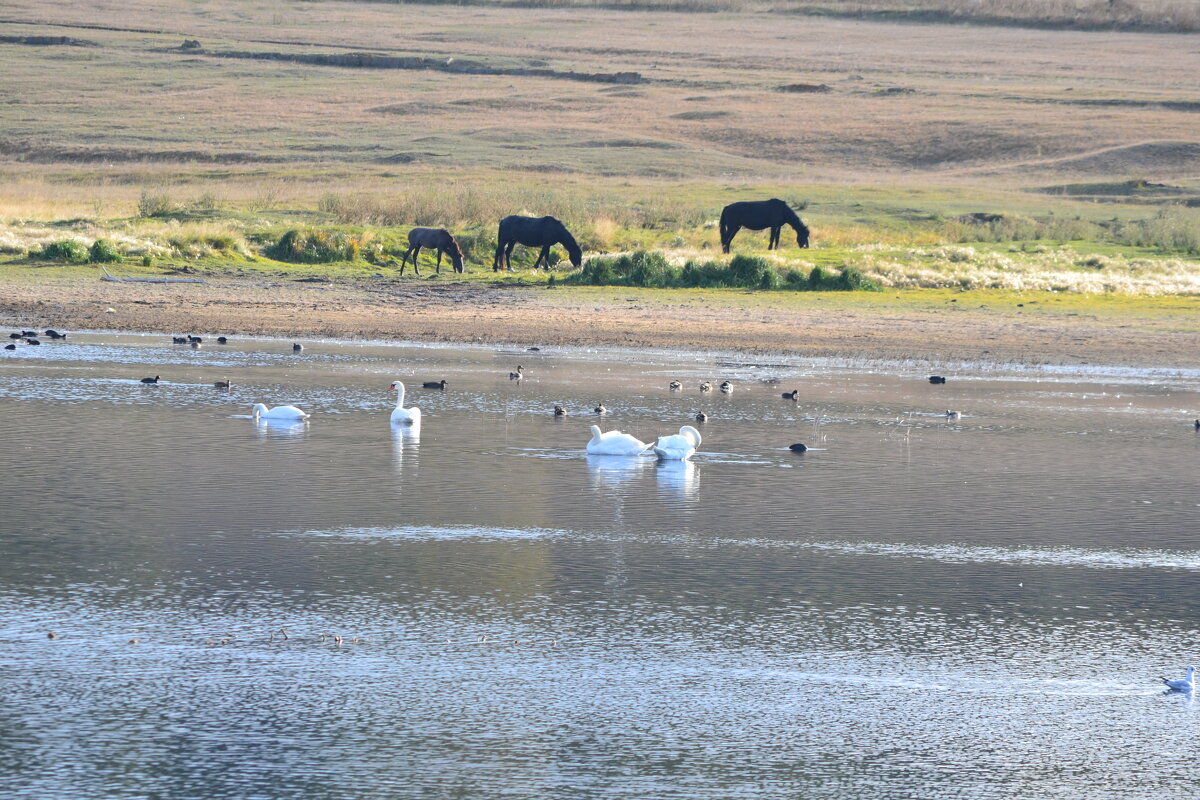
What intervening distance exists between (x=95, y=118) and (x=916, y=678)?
267 feet

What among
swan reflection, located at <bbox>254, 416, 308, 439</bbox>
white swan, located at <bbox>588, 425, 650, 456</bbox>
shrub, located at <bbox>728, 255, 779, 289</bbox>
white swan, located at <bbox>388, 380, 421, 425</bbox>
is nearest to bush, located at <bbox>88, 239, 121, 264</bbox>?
shrub, located at <bbox>728, 255, 779, 289</bbox>

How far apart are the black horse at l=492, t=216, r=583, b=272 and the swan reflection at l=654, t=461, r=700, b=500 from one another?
19.2 m

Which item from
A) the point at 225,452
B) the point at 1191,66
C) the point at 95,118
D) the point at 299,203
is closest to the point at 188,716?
the point at 225,452

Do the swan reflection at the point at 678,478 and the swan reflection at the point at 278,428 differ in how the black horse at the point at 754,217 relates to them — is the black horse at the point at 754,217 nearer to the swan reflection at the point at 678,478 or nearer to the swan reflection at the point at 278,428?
the swan reflection at the point at 278,428

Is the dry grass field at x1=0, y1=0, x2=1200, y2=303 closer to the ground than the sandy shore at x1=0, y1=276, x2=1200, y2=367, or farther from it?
farther from it

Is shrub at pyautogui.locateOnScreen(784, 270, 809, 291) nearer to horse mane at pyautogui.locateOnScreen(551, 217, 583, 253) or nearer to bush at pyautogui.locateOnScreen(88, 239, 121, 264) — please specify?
horse mane at pyautogui.locateOnScreen(551, 217, 583, 253)

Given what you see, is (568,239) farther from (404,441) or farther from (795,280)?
(404,441)

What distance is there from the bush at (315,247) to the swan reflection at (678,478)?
20014mm

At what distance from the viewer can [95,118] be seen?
8388cm

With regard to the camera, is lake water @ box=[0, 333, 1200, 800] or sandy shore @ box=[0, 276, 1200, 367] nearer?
lake water @ box=[0, 333, 1200, 800]

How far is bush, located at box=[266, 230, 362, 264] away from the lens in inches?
1335

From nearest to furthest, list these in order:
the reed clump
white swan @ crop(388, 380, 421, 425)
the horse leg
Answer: white swan @ crop(388, 380, 421, 425), the reed clump, the horse leg

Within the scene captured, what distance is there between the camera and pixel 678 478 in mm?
14422

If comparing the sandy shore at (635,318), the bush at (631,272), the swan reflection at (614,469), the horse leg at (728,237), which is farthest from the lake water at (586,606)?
the horse leg at (728,237)
